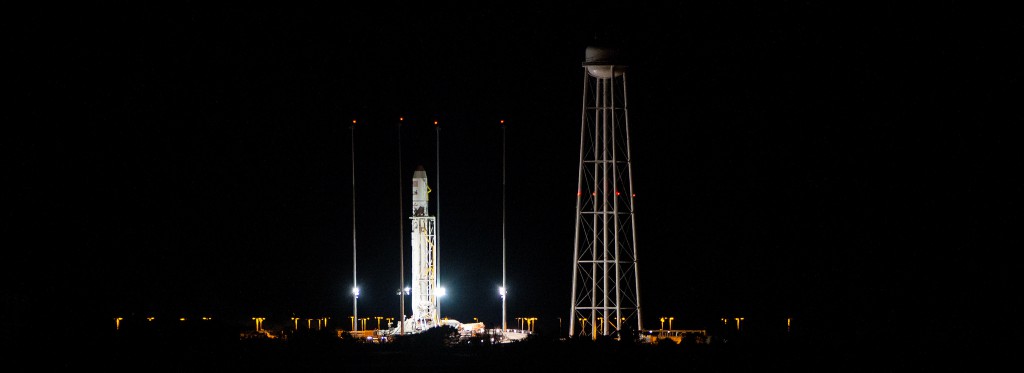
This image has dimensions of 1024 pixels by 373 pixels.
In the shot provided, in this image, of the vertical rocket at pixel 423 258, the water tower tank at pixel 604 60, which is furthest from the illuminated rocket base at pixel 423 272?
the water tower tank at pixel 604 60

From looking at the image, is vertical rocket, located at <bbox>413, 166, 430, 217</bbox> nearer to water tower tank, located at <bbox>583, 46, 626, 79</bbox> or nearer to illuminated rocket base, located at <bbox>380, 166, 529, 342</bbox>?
illuminated rocket base, located at <bbox>380, 166, 529, 342</bbox>

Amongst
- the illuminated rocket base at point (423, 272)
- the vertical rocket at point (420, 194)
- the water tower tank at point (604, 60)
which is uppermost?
the water tower tank at point (604, 60)

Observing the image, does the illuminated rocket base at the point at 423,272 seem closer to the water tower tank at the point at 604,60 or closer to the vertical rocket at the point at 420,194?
the vertical rocket at the point at 420,194

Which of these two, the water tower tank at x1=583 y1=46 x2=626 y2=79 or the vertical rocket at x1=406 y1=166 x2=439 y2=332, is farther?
the vertical rocket at x1=406 y1=166 x2=439 y2=332

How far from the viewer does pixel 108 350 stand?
53062 mm

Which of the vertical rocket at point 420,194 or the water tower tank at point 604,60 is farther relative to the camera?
the vertical rocket at point 420,194

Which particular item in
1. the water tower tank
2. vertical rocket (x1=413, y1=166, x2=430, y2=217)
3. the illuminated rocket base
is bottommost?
the illuminated rocket base

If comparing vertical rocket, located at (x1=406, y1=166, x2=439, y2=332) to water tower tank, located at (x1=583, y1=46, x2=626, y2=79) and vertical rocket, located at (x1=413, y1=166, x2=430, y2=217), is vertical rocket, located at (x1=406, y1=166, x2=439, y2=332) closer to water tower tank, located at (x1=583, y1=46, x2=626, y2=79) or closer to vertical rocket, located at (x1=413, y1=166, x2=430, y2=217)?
vertical rocket, located at (x1=413, y1=166, x2=430, y2=217)

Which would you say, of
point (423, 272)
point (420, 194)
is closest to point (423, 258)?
point (423, 272)

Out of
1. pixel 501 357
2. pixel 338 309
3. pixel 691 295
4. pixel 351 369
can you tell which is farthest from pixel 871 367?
pixel 338 309

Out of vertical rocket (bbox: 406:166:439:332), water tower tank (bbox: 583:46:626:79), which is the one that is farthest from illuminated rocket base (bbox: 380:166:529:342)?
water tower tank (bbox: 583:46:626:79)

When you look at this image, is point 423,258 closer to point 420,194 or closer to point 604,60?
point 420,194

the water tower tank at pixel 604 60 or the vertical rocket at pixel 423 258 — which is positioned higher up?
the water tower tank at pixel 604 60

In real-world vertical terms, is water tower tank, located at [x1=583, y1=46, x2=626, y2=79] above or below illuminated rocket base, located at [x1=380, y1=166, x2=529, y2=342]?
above
